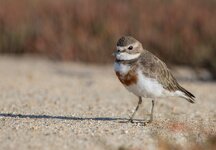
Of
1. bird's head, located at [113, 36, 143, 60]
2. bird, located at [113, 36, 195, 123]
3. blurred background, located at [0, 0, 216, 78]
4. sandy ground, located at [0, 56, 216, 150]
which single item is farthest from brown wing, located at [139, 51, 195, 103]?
blurred background, located at [0, 0, 216, 78]

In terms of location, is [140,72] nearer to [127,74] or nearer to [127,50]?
[127,74]

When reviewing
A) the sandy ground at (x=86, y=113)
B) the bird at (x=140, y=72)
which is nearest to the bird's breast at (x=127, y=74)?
the bird at (x=140, y=72)

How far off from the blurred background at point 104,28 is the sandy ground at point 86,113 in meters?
1.12

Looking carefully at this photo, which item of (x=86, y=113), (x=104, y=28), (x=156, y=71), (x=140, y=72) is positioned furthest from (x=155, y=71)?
(x=104, y=28)

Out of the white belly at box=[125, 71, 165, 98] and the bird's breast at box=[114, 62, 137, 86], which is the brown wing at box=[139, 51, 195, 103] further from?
the bird's breast at box=[114, 62, 137, 86]

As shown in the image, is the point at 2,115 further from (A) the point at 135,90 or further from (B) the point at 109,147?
(B) the point at 109,147

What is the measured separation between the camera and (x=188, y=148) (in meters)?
6.12

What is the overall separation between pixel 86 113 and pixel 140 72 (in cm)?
145

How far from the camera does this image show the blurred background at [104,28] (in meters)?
14.6

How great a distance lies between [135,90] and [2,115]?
1.82 metres

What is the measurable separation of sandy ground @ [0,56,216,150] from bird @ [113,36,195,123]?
44cm

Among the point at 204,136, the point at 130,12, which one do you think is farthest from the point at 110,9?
the point at 204,136

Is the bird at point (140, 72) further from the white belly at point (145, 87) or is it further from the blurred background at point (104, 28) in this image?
the blurred background at point (104, 28)

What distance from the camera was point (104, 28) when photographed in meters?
15.5
